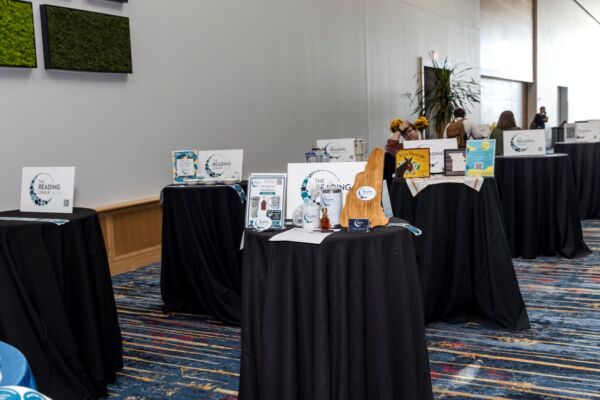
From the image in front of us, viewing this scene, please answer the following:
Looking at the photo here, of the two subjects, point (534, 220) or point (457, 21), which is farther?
point (457, 21)

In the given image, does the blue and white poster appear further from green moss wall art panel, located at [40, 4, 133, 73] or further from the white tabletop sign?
green moss wall art panel, located at [40, 4, 133, 73]

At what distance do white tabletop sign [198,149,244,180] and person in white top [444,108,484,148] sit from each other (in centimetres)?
434

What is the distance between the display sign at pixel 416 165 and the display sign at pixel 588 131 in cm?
454

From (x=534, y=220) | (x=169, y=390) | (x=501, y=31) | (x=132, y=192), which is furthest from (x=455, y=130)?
(x=501, y=31)

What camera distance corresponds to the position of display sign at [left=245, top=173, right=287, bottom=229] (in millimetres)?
2467

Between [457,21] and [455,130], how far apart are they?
6.34 meters

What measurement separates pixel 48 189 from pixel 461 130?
249 inches

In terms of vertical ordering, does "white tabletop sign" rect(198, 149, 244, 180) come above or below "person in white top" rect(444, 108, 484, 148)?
below

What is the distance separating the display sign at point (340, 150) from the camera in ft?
18.0

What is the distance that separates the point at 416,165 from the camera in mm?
3939

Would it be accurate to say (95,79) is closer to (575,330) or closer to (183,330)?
(183,330)

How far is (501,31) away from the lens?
16.5 metres

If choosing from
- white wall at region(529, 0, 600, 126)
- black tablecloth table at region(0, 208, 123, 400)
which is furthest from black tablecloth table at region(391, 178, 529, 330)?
white wall at region(529, 0, 600, 126)

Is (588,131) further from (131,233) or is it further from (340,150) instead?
(131,233)
